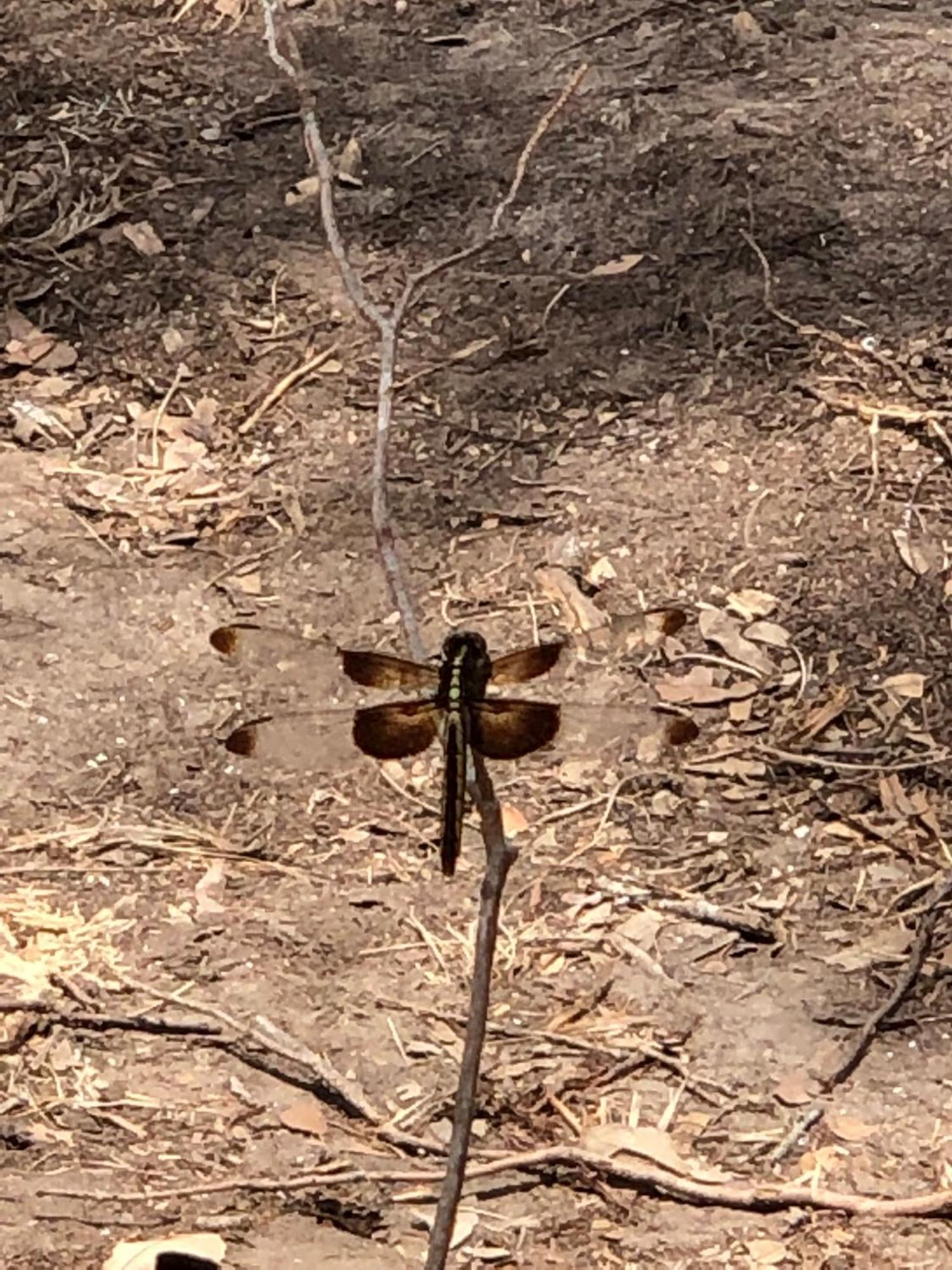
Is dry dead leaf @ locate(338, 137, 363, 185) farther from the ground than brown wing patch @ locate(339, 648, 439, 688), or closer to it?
closer to it

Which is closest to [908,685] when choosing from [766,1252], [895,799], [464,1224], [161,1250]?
[895,799]

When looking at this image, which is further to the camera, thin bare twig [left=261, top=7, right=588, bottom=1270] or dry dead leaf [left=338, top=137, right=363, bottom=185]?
dry dead leaf [left=338, top=137, right=363, bottom=185]

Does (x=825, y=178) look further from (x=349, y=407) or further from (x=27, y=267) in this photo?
(x=27, y=267)

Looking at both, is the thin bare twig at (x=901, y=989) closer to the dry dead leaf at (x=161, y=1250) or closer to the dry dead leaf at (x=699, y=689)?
the dry dead leaf at (x=699, y=689)

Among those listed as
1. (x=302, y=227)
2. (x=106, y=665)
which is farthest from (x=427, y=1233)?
(x=302, y=227)

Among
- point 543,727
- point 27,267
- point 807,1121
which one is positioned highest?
point 543,727

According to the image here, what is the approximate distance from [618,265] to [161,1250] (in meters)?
2.35

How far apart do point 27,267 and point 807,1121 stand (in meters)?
2.57

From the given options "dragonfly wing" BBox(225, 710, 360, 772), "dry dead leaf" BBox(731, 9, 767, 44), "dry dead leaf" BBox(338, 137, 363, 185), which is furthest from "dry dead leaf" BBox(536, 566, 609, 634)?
"dry dead leaf" BBox(731, 9, 767, 44)

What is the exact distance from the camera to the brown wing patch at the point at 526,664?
2.05 metres

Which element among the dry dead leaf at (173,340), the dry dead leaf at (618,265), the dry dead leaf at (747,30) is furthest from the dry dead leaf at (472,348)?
the dry dead leaf at (747,30)

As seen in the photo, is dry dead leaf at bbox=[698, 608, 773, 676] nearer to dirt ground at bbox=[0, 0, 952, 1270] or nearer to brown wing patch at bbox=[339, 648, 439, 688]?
dirt ground at bbox=[0, 0, 952, 1270]

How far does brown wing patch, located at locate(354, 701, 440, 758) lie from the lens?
193 centimetres

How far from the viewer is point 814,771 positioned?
8.79 feet
